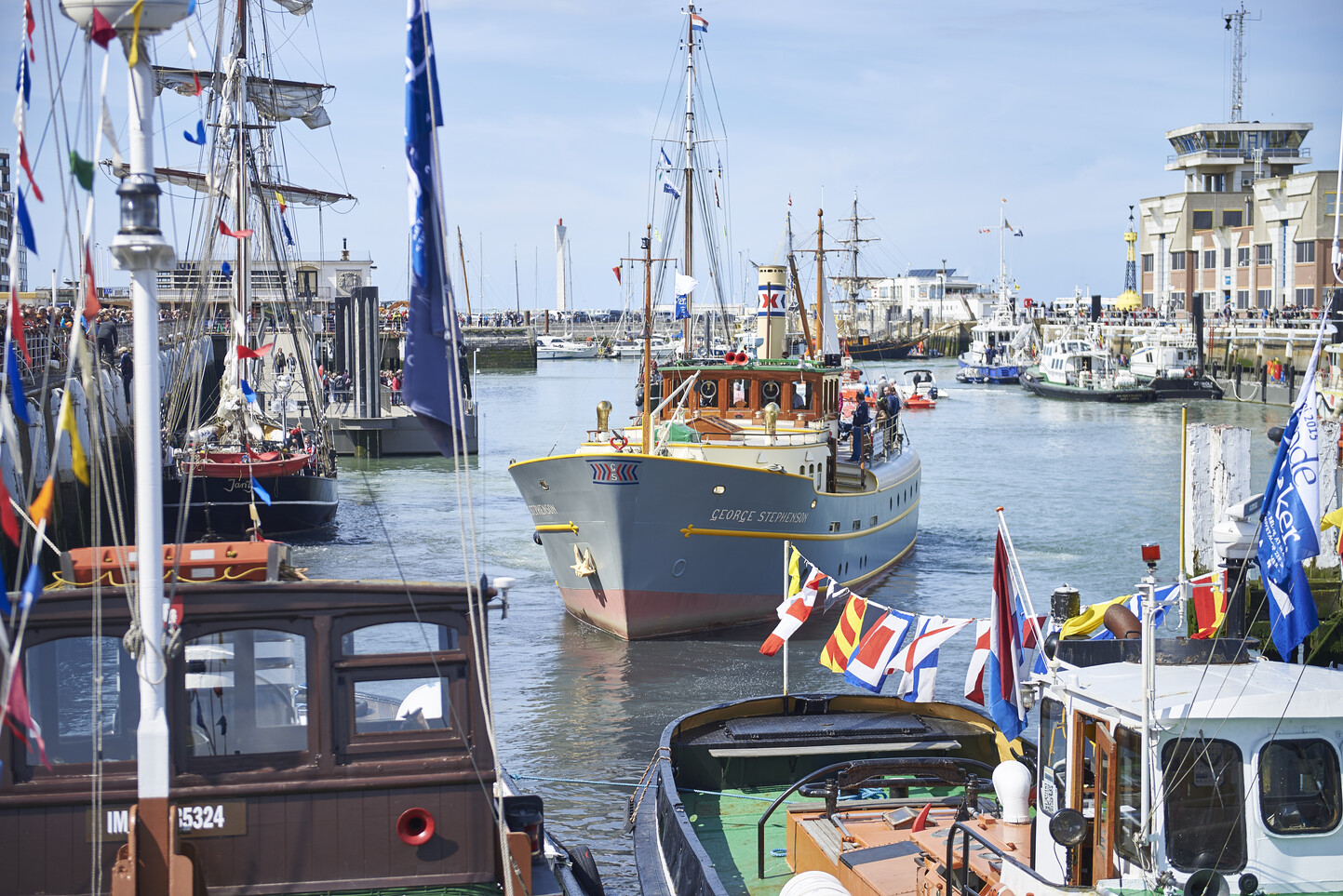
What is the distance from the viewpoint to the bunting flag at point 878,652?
1255 cm

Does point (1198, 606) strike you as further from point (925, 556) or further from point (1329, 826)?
point (925, 556)

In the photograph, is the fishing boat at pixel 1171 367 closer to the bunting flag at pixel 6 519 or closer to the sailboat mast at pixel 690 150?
the sailboat mast at pixel 690 150

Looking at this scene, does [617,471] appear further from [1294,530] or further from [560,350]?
[560,350]

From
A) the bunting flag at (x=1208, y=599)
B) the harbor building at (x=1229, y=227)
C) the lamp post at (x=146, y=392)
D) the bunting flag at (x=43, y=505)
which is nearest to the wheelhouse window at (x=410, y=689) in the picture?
the lamp post at (x=146, y=392)

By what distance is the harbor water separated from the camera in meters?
17.7

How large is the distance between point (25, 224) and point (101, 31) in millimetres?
1471

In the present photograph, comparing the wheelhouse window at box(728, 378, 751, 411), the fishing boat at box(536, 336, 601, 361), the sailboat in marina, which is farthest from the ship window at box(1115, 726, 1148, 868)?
the fishing boat at box(536, 336, 601, 361)

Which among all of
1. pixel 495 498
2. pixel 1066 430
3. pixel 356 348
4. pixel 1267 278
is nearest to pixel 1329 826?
pixel 495 498

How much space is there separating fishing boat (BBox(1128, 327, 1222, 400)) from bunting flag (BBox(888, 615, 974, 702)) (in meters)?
75.5

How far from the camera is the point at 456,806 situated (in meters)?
7.56

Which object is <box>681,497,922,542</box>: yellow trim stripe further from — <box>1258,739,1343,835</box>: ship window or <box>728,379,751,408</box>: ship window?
<box>1258,739,1343,835</box>: ship window

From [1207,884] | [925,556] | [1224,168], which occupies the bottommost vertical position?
[925,556]

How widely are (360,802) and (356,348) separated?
48243 millimetres

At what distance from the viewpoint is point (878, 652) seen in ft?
41.4
